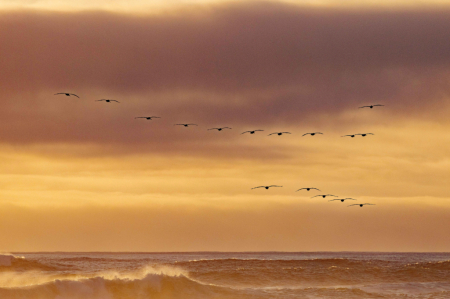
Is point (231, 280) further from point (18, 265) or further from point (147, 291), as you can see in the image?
point (18, 265)

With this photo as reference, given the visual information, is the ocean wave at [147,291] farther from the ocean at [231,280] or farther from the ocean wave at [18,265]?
the ocean wave at [18,265]

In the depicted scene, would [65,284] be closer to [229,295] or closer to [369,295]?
[229,295]

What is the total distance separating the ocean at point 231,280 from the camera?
46500 mm

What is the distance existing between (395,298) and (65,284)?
25233 millimetres

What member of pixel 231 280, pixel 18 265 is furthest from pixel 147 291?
pixel 18 265

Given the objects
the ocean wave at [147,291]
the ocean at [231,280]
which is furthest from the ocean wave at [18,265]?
the ocean wave at [147,291]

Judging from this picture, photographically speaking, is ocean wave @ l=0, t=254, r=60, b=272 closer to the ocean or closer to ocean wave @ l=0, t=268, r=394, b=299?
the ocean

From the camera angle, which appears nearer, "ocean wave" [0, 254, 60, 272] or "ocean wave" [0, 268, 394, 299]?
"ocean wave" [0, 268, 394, 299]

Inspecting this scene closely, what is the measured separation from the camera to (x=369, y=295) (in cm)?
5216

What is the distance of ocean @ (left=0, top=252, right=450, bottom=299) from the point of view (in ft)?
153


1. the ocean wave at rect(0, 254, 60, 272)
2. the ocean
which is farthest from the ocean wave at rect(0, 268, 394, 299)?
the ocean wave at rect(0, 254, 60, 272)

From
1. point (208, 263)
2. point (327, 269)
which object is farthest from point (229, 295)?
point (208, 263)

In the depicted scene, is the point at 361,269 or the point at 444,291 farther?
the point at 361,269

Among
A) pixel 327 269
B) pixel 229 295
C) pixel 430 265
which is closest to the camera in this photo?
pixel 229 295
